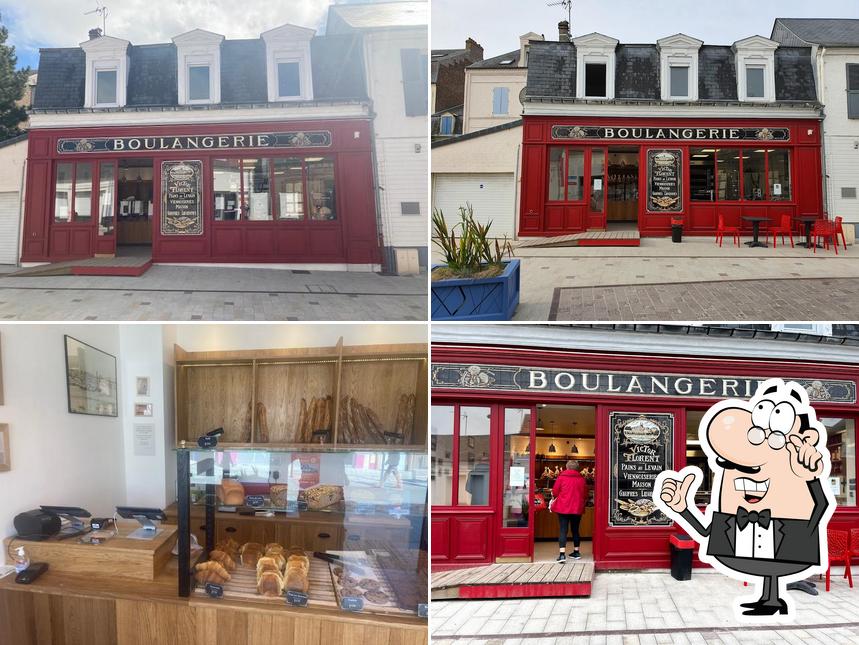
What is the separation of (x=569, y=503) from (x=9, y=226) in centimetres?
754

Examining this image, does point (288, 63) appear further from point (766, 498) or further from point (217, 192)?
point (766, 498)

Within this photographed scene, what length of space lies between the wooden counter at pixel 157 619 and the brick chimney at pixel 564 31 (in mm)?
7635

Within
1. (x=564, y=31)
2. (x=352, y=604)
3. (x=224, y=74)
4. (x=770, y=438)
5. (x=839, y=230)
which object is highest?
(x=564, y=31)

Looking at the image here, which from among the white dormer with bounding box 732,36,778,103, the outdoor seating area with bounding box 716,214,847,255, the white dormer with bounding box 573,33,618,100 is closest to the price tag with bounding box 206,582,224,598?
the outdoor seating area with bounding box 716,214,847,255

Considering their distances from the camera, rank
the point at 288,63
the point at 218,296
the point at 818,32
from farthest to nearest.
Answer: the point at 818,32, the point at 288,63, the point at 218,296

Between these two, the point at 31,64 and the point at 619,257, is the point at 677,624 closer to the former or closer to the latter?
the point at 619,257

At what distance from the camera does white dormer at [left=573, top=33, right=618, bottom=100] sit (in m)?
10.3

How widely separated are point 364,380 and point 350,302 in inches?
A: 113

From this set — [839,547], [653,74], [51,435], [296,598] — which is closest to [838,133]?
[653,74]

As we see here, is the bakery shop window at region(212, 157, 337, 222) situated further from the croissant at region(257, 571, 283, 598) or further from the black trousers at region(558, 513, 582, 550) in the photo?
the croissant at region(257, 571, 283, 598)

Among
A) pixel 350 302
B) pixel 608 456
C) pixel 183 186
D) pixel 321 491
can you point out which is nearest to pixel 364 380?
pixel 321 491

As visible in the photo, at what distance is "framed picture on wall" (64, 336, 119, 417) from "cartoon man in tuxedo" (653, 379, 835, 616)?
3780 millimetres

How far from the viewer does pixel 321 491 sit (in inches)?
161

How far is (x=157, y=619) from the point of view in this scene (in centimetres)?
407
